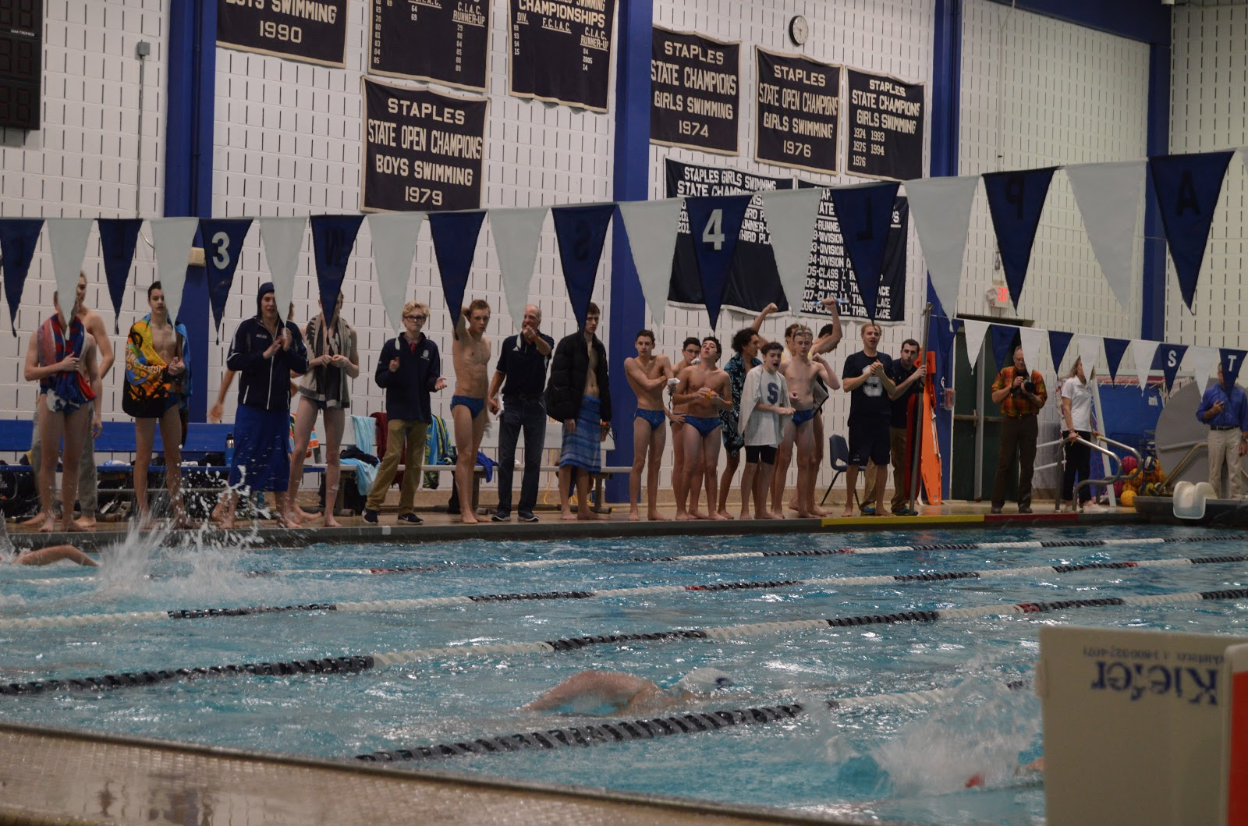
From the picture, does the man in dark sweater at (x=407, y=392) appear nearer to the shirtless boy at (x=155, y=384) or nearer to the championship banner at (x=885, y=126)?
the shirtless boy at (x=155, y=384)

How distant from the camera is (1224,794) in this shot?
1.80 m

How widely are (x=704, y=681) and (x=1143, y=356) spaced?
13.6m

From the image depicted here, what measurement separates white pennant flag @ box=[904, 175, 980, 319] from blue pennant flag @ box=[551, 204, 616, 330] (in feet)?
7.01

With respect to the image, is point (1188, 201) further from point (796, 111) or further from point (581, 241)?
point (796, 111)

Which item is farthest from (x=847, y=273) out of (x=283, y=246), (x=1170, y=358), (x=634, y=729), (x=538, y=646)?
(x=634, y=729)

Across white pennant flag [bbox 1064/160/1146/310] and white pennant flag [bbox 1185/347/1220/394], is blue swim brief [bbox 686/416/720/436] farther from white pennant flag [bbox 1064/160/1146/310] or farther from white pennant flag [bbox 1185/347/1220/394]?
white pennant flag [bbox 1185/347/1220/394]

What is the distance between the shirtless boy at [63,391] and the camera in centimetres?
869

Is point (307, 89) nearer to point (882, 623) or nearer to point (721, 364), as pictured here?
point (721, 364)

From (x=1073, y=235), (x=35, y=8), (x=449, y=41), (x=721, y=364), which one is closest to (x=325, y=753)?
(x=35, y=8)

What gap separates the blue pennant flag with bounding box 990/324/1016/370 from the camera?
15672 mm

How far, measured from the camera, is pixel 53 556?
7.44 metres

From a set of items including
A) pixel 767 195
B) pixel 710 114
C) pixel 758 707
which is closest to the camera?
pixel 758 707

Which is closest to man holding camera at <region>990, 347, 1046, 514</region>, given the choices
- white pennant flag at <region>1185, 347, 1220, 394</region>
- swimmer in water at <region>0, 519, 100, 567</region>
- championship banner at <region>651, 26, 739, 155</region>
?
white pennant flag at <region>1185, 347, 1220, 394</region>

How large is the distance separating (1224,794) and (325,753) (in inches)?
94.6
